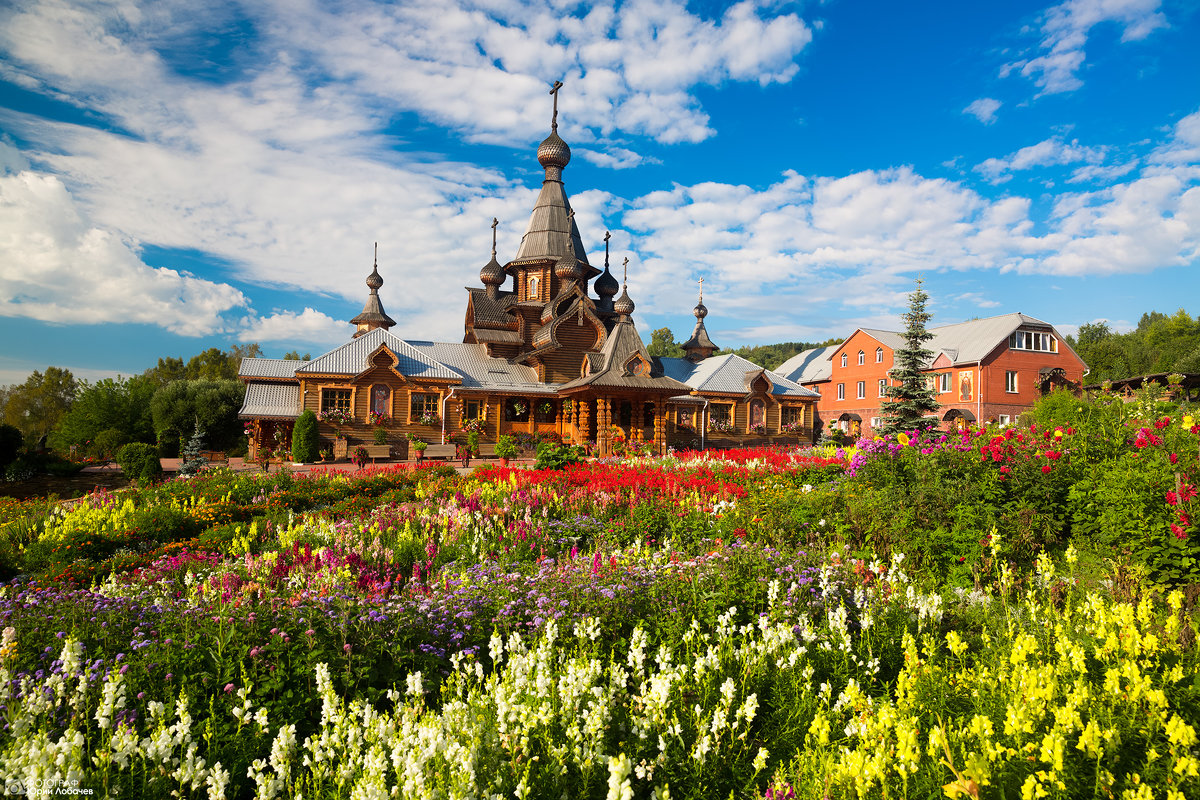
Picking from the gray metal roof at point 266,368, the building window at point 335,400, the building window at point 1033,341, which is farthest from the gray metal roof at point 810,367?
the gray metal roof at point 266,368

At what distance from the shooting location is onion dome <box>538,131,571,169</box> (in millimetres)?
33312

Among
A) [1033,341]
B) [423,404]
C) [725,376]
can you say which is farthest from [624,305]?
[1033,341]

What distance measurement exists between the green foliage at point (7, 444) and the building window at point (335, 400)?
→ 365 inches

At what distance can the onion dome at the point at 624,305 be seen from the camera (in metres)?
33.1

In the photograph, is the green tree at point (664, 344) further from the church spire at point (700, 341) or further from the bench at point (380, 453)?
the bench at point (380, 453)

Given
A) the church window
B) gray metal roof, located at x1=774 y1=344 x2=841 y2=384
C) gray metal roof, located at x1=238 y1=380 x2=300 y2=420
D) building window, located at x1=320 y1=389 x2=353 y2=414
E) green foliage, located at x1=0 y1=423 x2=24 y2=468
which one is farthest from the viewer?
gray metal roof, located at x1=774 y1=344 x2=841 y2=384

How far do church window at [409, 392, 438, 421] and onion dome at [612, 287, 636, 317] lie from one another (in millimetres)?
11613

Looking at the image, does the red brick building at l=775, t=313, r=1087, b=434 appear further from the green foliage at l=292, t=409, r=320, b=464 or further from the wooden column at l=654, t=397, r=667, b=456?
the green foliage at l=292, t=409, r=320, b=464

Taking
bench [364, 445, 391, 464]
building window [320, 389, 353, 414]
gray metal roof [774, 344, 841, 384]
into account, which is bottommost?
bench [364, 445, 391, 464]

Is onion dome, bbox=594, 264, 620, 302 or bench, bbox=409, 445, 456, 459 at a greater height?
onion dome, bbox=594, 264, 620, 302

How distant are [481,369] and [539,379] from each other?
2.90 m

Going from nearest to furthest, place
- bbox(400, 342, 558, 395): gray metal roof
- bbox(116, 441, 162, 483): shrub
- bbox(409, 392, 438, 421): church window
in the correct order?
bbox(116, 441, 162, 483): shrub, bbox(409, 392, 438, 421): church window, bbox(400, 342, 558, 395): gray metal roof

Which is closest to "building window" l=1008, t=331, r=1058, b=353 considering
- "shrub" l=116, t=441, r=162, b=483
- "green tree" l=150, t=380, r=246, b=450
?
"shrub" l=116, t=441, r=162, b=483

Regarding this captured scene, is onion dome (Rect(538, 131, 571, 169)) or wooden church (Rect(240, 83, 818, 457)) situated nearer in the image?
wooden church (Rect(240, 83, 818, 457))
